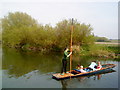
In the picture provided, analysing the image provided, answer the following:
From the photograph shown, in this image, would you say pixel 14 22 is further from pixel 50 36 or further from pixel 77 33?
pixel 77 33

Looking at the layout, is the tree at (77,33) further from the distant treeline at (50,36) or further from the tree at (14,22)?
the tree at (14,22)

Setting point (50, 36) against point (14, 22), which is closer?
point (50, 36)

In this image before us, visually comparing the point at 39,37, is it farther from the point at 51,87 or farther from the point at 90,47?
the point at 51,87

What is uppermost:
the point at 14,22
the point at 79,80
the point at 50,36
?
the point at 14,22

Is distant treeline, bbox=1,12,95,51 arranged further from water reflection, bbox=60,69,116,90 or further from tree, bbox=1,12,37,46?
water reflection, bbox=60,69,116,90

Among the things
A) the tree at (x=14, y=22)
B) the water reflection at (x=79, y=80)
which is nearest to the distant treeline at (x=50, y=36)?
the tree at (x=14, y=22)

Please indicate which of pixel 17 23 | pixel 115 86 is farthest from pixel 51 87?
pixel 17 23

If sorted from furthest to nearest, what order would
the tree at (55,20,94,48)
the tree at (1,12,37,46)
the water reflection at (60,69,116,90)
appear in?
1. the tree at (1,12,37,46)
2. the tree at (55,20,94,48)
3. the water reflection at (60,69,116,90)

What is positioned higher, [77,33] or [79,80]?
[77,33]

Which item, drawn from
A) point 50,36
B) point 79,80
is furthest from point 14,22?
point 79,80

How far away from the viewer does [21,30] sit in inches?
1156

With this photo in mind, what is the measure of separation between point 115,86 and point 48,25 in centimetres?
2037

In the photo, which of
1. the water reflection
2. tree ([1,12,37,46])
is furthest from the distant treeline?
the water reflection

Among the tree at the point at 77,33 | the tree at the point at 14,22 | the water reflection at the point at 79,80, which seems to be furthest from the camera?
the tree at the point at 14,22
